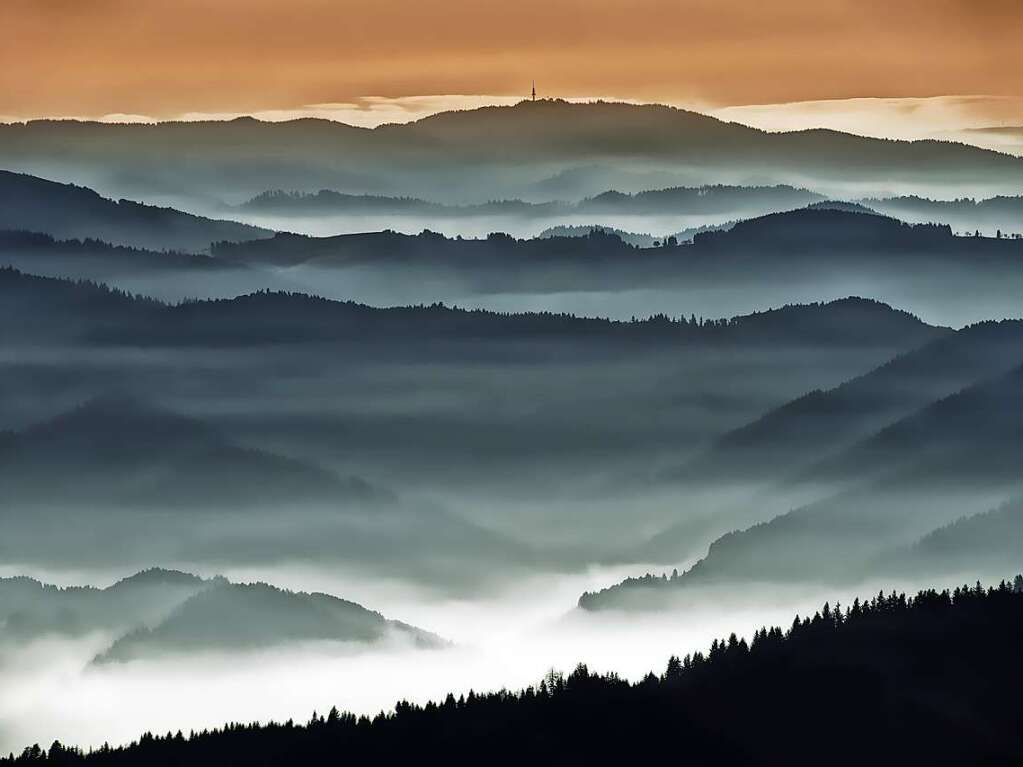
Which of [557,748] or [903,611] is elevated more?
[903,611]

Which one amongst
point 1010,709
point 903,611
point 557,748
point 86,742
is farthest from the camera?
point 86,742

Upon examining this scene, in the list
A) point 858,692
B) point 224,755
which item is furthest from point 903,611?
point 224,755

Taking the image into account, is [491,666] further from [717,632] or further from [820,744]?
[820,744]

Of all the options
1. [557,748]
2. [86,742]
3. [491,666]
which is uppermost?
[491,666]

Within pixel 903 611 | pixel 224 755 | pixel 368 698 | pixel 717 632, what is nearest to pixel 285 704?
pixel 368 698

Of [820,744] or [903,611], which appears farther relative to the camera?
[903,611]

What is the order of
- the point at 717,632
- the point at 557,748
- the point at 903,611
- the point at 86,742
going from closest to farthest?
the point at 557,748
the point at 903,611
the point at 86,742
the point at 717,632
